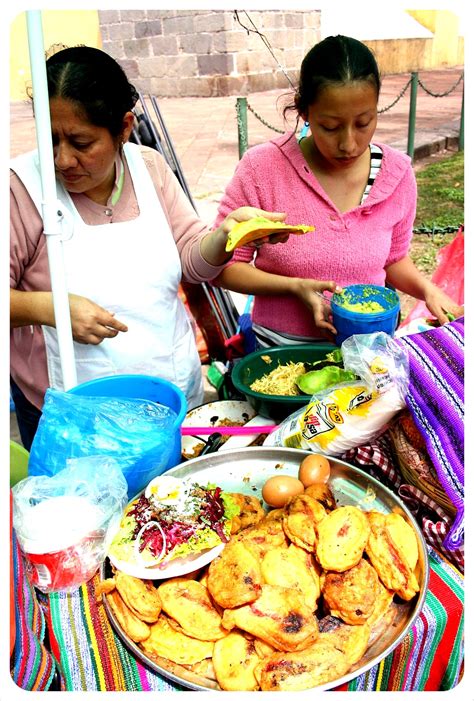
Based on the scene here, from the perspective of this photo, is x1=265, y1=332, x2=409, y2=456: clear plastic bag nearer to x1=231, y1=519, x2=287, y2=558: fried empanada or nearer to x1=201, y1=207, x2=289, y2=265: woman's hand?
x1=231, y1=519, x2=287, y2=558: fried empanada

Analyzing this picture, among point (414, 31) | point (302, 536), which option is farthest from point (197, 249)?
point (414, 31)

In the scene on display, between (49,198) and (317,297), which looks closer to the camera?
(49,198)

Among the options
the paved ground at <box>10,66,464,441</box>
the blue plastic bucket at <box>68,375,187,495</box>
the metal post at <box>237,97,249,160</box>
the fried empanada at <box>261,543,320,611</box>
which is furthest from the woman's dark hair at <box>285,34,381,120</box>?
the paved ground at <box>10,66,464,441</box>

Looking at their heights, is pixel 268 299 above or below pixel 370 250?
below

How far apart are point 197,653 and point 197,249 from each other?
4.20ft

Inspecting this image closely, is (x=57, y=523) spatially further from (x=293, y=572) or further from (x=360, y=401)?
(x=360, y=401)

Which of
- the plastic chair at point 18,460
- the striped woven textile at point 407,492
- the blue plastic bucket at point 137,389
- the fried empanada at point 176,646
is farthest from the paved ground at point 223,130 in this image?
the fried empanada at point 176,646

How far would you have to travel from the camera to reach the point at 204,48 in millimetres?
12578

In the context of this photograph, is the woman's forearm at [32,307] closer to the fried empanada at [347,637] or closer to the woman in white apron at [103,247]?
the woman in white apron at [103,247]

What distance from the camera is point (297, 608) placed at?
1103 millimetres

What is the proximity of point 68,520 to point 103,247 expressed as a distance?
3.03 ft

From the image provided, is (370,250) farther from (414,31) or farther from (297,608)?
(414,31)

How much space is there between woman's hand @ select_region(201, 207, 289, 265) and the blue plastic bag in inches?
27.7

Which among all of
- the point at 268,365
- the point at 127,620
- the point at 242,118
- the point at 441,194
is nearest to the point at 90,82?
the point at 268,365
